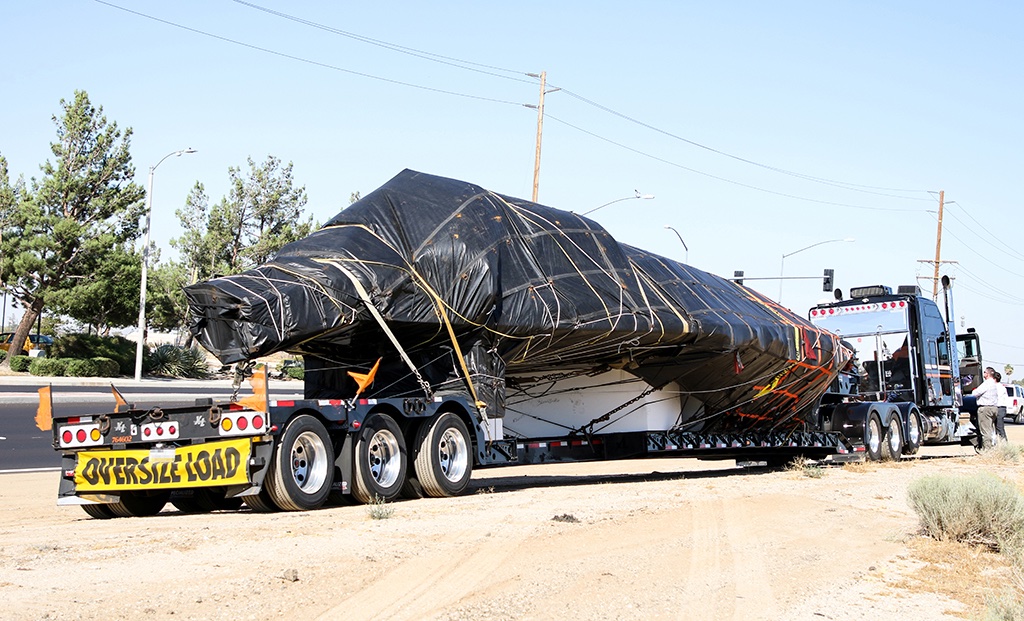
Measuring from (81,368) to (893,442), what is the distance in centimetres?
3136

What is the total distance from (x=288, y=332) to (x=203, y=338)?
904 mm

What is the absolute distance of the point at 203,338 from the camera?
453 inches

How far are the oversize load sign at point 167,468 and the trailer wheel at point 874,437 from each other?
14784 mm

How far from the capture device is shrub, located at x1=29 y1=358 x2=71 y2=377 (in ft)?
138

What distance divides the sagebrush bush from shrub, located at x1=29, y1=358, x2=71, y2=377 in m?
38.0

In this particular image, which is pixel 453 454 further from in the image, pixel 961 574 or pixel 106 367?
pixel 106 367

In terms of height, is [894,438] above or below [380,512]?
above

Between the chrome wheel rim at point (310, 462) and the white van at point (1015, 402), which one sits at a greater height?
the white van at point (1015, 402)

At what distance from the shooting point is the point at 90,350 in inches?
1837

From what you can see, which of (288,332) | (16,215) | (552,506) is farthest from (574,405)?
(16,215)

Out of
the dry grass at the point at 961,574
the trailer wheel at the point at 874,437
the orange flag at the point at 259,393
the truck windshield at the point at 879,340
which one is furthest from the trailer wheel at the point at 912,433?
the orange flag at the point at 259,393

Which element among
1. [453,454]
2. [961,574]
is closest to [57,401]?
[453,454]

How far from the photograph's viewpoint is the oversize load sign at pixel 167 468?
1066 cm

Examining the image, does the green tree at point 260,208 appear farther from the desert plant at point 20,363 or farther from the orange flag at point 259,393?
the orange flag at point 259,393
